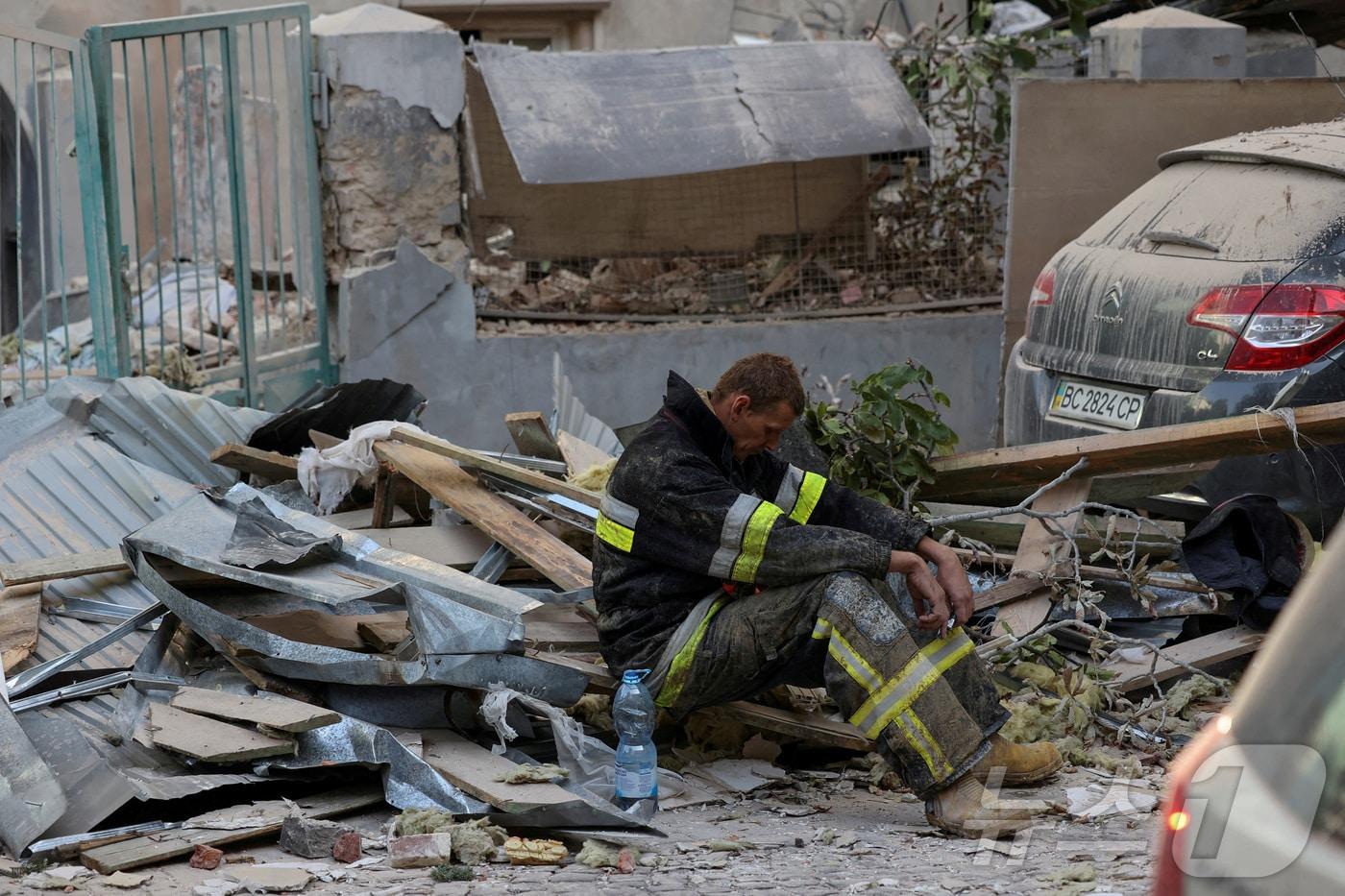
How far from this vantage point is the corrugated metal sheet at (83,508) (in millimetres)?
5590

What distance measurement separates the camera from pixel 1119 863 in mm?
3793

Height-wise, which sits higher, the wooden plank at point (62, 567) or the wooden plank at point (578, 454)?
the wooden plank at point (578, 454)

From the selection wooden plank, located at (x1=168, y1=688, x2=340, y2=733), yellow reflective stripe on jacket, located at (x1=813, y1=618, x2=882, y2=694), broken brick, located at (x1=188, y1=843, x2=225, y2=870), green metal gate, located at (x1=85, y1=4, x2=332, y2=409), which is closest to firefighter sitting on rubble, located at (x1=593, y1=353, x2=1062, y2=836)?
yellow reflective stripe on jacket, located at (x1=813, y1=618, x2=882, y2=694)

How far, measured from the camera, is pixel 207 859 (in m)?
3.88

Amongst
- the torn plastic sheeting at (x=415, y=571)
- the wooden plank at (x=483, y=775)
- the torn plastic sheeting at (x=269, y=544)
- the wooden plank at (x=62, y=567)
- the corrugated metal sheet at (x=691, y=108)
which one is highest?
the corrugated metal sheet at (x=691, y=108)

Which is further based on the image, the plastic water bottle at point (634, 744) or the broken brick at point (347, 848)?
the plastic water bottle at point (634, 744)

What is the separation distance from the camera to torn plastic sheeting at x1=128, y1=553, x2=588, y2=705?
4383 millimetres

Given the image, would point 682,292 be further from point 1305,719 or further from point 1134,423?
point 1305,719

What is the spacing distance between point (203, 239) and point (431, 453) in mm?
4657

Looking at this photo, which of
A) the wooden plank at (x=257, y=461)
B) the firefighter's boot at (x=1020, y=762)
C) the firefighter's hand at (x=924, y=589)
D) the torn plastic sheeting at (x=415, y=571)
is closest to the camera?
the firefighter's hand at (x=924, y=589)

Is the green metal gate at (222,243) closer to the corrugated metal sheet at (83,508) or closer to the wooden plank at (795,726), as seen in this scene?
the corrugated metal sheet at (83,508)

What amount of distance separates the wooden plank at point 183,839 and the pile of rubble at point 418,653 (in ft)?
0.04

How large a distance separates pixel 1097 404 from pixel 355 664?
2.97 m

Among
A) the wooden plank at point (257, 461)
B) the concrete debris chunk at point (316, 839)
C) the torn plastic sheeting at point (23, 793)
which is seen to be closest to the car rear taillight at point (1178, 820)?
the concrete debris chunk at point (316, 839)
